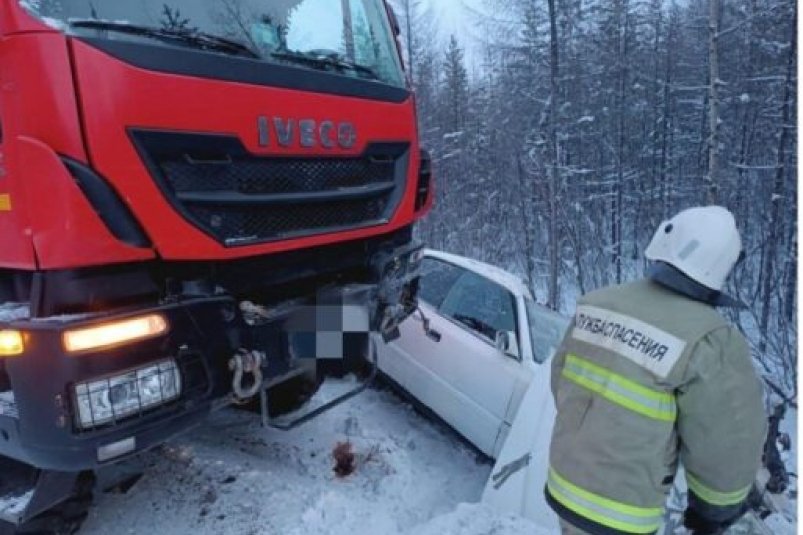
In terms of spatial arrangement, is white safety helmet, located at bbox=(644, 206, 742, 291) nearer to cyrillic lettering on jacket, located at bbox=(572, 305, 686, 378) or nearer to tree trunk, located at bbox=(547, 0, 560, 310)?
cyrillic lettering on jacket, located at bbox=(572, 305, 686, 378)

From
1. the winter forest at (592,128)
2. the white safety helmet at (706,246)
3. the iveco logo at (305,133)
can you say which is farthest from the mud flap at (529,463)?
the winter forest at (592,128)

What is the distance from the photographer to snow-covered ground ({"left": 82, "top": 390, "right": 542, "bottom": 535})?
3.02 metres

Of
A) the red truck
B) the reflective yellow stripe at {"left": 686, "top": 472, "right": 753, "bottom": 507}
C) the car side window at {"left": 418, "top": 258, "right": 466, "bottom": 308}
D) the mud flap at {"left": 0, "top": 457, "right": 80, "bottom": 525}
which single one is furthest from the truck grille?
the reflective yellow stripe at {"left": 686, "top": 472, "right": 753, "bottom": 507}

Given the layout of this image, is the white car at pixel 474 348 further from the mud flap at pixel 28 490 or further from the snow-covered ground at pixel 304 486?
the mud flap at pixel 28 490

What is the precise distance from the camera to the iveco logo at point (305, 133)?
2.44 metres

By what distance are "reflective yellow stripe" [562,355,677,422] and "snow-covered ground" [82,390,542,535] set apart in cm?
140

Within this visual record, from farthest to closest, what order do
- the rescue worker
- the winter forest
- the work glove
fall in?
1. the winter forest
2. the work glove
3. the rescue worker

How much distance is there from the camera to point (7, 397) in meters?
2.16

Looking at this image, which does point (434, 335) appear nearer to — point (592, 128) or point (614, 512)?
point (614, 512)

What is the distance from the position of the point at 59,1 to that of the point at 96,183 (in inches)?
26.1

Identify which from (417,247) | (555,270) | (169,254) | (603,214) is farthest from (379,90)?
(603,214)

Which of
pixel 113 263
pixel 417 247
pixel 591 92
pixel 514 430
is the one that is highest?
pixel 591 92

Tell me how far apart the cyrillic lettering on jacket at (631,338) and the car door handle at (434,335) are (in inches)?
96.5

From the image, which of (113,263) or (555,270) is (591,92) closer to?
(555,270)
